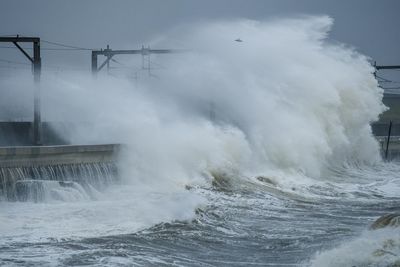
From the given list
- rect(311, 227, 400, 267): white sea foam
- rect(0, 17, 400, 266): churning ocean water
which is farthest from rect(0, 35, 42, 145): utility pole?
rect(311, 227, 400, 267): white sea foam

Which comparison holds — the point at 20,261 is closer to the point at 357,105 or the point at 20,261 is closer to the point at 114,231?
the point at 114,231

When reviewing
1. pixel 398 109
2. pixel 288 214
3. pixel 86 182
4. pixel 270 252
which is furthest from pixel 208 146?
pixel 398 109

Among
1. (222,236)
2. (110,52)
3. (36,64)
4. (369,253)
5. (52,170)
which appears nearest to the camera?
(369,253)

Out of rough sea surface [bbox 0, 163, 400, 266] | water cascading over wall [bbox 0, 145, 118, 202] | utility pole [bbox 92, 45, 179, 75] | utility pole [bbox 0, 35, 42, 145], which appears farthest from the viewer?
utility pole [bbox 92, 45, 179, 75]

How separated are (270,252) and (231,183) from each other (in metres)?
9.72

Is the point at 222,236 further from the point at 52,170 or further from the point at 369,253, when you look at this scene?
the point at 52,170

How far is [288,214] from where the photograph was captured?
15.6 meters

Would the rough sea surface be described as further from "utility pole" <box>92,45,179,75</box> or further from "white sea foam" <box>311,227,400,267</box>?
"utility pole" <box>92,45,179,75</box>

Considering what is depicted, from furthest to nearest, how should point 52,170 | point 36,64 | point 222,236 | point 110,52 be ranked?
point 110,52 < point 36,64 < point 52,170 < point 222,236

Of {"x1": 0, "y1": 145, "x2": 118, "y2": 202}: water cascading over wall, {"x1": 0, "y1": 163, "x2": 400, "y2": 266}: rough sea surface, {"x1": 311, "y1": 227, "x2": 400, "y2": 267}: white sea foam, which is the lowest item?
{"x1": 0, "y1": 163, "x2": 400, "y2": 266}: rough sea surface

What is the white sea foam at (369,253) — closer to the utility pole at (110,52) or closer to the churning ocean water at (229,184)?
the churning ocean water at (229,184)

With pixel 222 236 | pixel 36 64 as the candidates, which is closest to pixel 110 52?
pixel 36 64

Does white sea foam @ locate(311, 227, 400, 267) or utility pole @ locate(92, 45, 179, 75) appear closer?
white sea foam @ locate(311, 227, 400, 267)

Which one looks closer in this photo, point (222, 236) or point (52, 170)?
point (222, 236)
